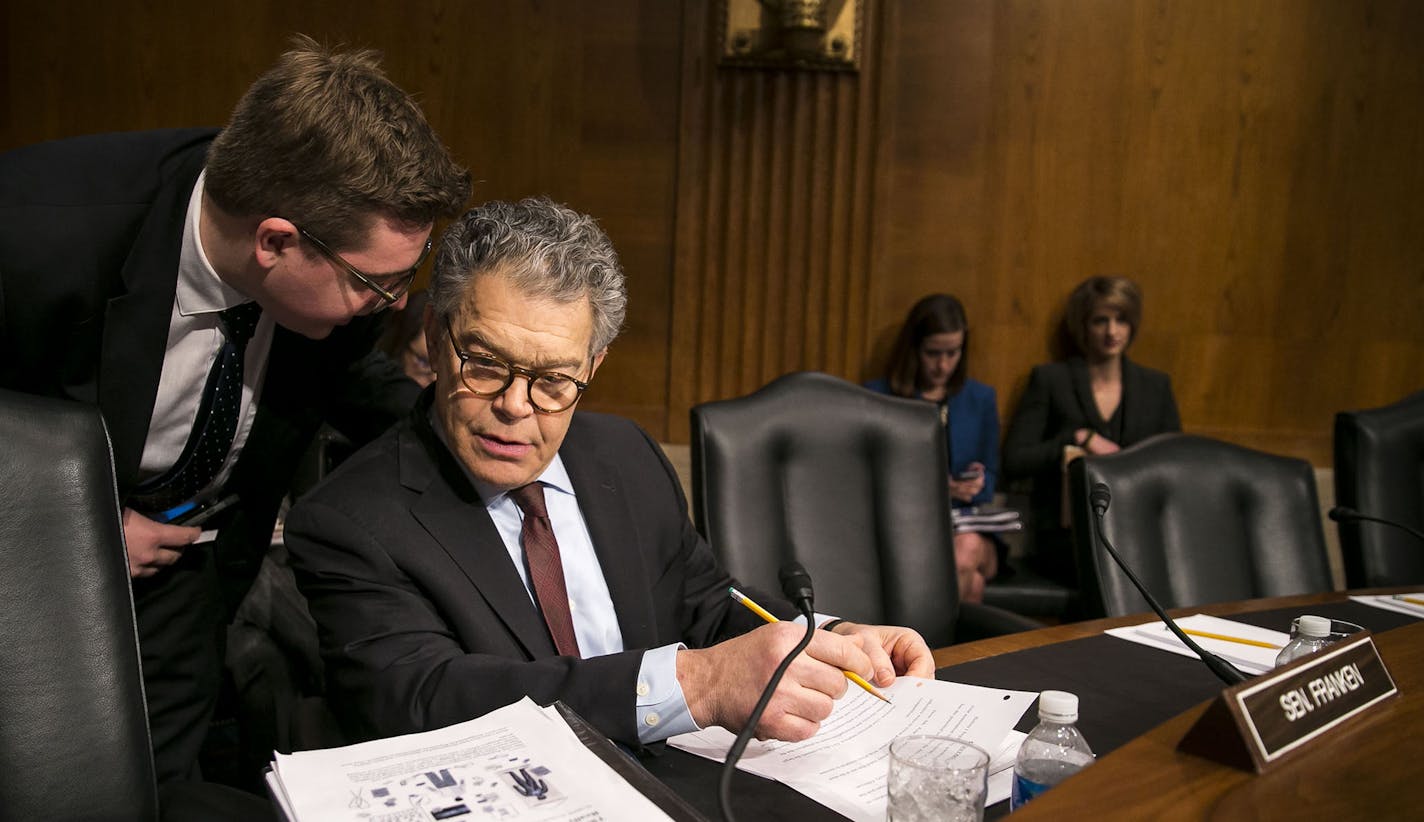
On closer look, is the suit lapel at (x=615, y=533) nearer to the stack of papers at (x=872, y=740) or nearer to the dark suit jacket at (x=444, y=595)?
the dark suit jacket at (x=444, y=595)

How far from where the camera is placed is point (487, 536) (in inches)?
56.8

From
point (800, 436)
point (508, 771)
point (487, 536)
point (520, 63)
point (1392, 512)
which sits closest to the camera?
point (508, 771)

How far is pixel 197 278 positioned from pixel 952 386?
104 inches

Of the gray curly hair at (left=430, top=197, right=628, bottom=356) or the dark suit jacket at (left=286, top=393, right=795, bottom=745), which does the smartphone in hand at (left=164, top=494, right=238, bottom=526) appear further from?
the gray curly hair at (left=430, top=197, right=628, bottom=356)

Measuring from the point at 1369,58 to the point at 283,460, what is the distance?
12.5 feet

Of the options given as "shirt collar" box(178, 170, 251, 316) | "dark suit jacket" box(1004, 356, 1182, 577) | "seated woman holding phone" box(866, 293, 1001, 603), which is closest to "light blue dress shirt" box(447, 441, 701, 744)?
"shirt collar" box(178, 170, 251, 316)

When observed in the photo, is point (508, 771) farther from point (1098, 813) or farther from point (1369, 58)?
point (1369, 58)

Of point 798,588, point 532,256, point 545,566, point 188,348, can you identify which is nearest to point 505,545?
point 545,566

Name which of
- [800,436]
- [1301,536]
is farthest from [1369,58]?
[800,436]

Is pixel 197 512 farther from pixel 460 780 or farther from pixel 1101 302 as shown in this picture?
pixel 1101 302

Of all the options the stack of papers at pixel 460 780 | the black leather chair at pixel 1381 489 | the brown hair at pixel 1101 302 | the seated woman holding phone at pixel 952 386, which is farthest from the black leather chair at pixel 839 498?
the brown hair at pixel 1101 302

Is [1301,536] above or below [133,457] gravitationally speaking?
below

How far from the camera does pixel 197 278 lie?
1.62 m

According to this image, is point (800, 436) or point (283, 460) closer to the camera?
point (283, 460)
